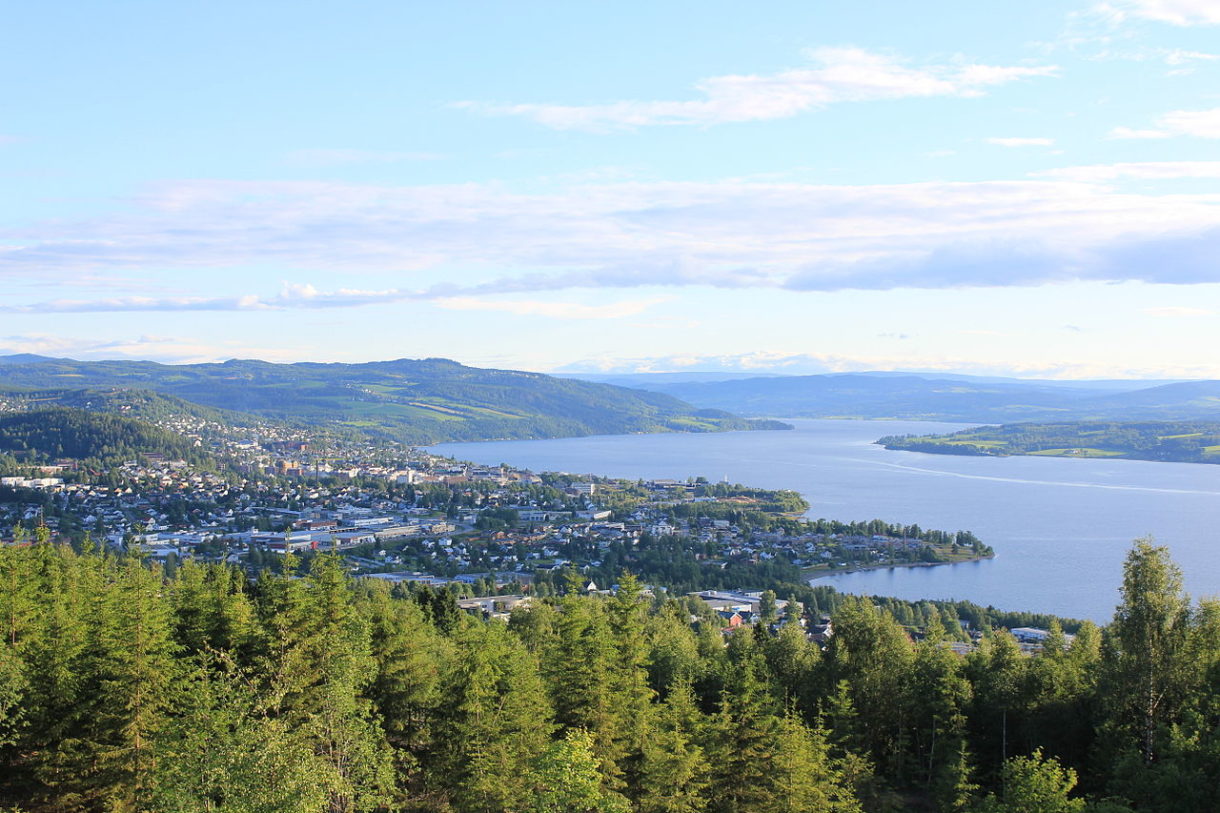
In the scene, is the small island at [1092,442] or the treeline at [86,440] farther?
the small island at [1092,442]

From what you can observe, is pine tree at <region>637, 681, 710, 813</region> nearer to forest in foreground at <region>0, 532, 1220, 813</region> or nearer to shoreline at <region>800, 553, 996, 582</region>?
forest in foreground at <region>0, 532, 1220, 813</region>

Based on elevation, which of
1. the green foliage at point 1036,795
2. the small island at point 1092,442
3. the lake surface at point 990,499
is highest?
the small island at point 1092,442

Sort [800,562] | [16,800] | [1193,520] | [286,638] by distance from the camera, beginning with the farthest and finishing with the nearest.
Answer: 1. [1193,520]
2. [800,562]
3. [286,638]
4. [16,800]

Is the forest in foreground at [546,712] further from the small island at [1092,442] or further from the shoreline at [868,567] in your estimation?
the small island at [1092,442]

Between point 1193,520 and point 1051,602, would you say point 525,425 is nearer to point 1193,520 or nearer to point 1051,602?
point 1193,520

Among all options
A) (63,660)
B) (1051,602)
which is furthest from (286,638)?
(1051,602)

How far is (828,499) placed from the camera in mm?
77062

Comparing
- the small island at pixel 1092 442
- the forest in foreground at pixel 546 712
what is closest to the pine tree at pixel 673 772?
the forest in foreground at pixel 546 712

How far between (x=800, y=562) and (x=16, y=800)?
43521 millimetres

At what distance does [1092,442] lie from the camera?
127688 mm

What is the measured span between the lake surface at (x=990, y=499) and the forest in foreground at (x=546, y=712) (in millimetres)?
24625

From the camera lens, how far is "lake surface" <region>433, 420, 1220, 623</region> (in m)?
45.9

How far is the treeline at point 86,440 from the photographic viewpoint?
7794 centimetres

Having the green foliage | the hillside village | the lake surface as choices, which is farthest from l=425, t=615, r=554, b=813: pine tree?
the lake surface
